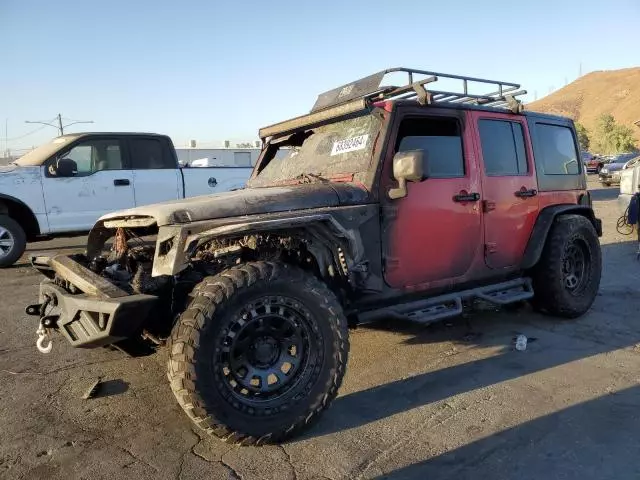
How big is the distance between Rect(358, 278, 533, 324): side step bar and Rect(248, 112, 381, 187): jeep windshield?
1.04 metres

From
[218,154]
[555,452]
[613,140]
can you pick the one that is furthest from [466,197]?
[613,140]

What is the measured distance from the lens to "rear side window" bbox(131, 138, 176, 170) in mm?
9086

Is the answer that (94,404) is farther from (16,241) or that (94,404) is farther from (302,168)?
(16,241)

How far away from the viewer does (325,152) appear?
418 cm

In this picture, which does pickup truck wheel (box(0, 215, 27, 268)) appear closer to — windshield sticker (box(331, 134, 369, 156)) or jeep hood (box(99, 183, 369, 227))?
jeep hood (box(99, 183, 369, 227))

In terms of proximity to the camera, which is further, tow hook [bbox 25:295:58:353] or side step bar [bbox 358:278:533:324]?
side step bar [bbox 358:278:533:324]

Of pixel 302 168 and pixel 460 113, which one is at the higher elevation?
pixel 460 113

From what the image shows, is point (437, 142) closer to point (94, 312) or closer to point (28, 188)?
point (94, 312)

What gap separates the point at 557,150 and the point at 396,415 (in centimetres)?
355

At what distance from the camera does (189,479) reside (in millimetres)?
2566

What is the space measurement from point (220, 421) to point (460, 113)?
121 inches

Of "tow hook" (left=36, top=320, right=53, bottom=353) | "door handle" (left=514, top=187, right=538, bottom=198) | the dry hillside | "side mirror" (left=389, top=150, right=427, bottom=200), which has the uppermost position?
the dry hillside

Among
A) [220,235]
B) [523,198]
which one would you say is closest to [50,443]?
[220,235]

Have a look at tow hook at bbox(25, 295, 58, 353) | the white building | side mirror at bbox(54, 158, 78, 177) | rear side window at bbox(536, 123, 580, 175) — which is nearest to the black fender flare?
rear side window at bbox(536, 123, 580, 175)
